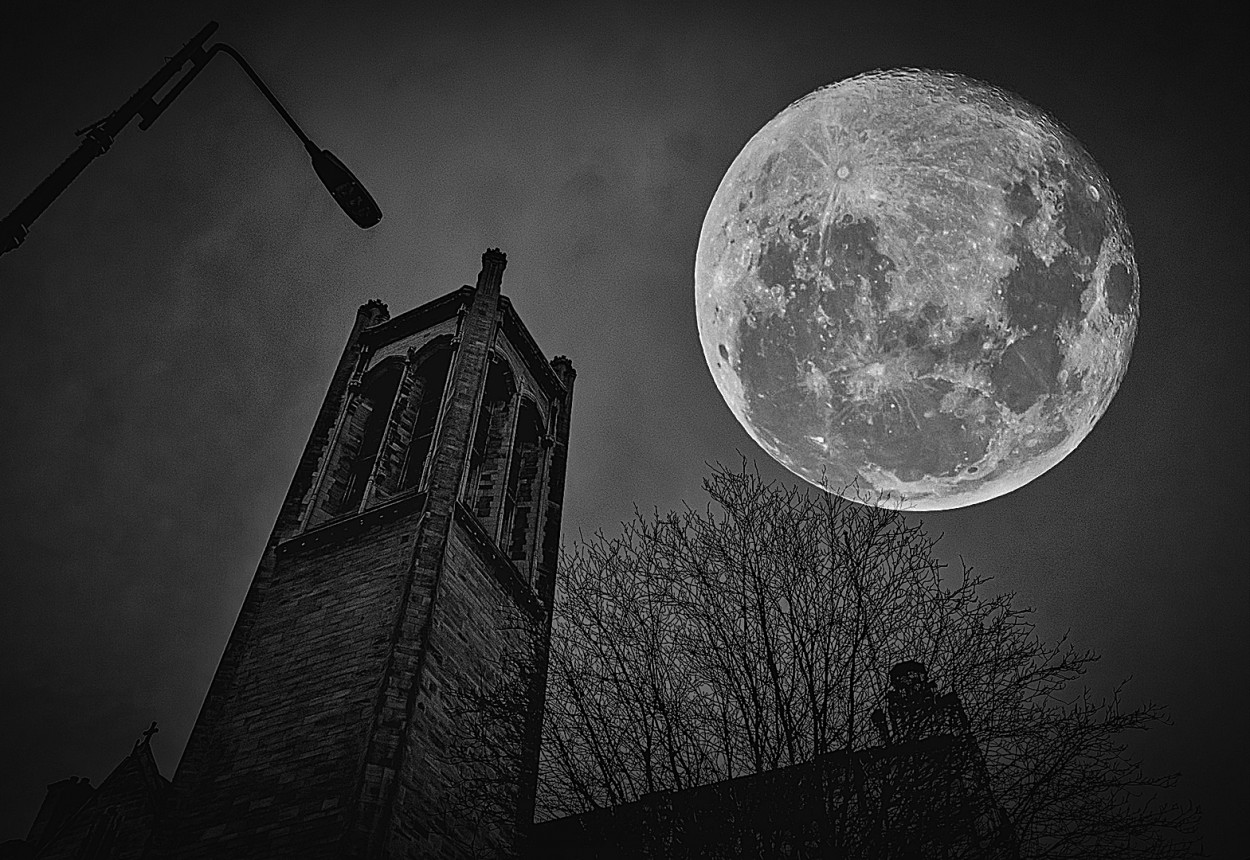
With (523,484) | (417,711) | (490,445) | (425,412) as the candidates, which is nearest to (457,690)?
(417,711)

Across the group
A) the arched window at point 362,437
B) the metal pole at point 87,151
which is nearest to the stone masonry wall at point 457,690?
the arched window at point 362,437

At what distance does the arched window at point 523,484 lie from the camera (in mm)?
21359

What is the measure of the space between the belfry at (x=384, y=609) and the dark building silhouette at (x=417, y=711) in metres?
0.04

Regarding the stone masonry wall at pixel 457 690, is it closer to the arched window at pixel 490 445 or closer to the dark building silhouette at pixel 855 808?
the arched window at pixel 490 445

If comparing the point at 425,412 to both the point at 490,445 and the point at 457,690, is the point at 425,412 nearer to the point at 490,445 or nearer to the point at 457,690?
the point at 490,445

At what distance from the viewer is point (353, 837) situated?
11781 millimetres

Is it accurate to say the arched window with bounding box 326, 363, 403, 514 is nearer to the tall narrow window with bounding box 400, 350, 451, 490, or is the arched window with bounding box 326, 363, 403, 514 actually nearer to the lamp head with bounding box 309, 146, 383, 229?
the tall narrow window with bounding box 400, 350, 451, 490

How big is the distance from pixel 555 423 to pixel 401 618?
11.1m

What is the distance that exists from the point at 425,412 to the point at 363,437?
1.54 metres

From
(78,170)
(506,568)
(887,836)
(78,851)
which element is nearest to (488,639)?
(506,568)

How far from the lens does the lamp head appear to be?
7.98 meters

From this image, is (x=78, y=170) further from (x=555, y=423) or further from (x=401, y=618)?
(x=555, y=423)

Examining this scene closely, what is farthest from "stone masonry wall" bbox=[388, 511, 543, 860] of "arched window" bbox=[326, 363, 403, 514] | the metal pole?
the metal pole

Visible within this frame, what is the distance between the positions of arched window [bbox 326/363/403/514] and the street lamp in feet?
40.9
